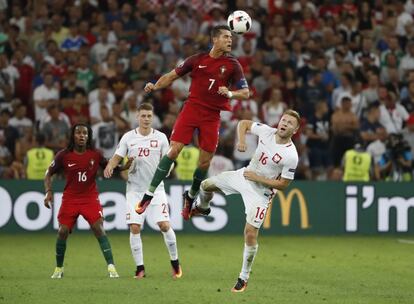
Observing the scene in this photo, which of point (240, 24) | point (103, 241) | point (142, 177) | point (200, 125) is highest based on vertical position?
point (240, 24)

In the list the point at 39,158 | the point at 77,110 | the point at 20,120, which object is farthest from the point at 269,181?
the point at 20,120

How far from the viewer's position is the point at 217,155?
915 inches

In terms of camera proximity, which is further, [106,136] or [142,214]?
[106,136]

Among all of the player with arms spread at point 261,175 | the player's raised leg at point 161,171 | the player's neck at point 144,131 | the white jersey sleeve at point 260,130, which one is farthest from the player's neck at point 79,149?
the white jersey sleeve at point 260,130

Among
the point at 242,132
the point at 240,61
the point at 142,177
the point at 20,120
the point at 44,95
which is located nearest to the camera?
the point at 242,132

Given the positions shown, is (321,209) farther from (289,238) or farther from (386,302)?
(386,302)

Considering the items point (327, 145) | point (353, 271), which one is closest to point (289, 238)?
point (327, 145)

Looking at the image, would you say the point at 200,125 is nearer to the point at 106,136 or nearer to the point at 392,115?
the point at 106,136

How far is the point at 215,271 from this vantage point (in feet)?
56.3

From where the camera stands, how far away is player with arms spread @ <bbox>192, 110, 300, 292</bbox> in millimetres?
14445

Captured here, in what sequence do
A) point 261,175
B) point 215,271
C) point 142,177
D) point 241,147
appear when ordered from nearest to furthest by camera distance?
1. point 241,147
2. point 261,175
3. point 142,177
4. point 215,271

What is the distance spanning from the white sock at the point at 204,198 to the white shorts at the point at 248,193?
0.87 feet

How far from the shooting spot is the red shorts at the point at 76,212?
1578 centimetres

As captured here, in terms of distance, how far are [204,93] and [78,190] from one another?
8.15 ft
